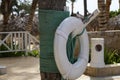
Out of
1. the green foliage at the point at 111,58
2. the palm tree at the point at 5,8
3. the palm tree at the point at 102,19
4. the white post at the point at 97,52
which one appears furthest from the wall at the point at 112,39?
the palm tree at the point at 5,8

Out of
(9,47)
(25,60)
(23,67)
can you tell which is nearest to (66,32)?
(23,67)

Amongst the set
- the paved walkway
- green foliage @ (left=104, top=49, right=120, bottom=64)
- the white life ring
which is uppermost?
the white life ring

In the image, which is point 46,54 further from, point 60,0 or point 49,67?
point 60,0

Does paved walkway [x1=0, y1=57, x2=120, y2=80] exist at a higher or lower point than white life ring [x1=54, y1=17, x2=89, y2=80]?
lower

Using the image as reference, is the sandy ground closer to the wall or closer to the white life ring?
the wall

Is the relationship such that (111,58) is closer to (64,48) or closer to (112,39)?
(112,39)

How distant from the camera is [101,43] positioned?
767cm

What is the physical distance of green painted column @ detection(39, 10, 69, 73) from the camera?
3.87 m

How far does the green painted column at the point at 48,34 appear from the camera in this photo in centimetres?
387

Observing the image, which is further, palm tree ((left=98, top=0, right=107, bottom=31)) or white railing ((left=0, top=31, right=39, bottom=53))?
palm tree ((left=98, top=0, right=107, bottom=31))

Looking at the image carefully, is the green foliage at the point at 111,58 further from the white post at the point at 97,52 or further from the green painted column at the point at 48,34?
the green painted column at the point at 48,34

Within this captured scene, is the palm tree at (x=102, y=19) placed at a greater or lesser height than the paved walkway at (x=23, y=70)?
greater

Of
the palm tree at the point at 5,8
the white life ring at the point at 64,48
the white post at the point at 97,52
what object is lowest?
the white post at the point at 97,52

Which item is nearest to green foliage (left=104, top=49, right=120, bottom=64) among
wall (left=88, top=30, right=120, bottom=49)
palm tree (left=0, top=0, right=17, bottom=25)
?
wall (left=88, top=30, right=120, bottom=49)
